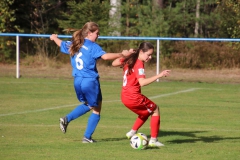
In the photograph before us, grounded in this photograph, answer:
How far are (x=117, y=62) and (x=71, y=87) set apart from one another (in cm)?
1034

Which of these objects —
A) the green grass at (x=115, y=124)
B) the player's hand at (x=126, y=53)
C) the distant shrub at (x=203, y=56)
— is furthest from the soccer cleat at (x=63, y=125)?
the distant shrub at (x=203, y=56)

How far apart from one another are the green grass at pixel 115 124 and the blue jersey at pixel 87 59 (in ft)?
3.38

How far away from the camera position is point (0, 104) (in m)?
14.8

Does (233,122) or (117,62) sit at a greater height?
(117,62)

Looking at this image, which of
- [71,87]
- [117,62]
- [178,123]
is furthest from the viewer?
[71,87]

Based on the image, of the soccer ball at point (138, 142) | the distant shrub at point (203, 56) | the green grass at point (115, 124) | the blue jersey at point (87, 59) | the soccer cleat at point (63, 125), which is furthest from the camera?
the distant shrub at point (203, 56)

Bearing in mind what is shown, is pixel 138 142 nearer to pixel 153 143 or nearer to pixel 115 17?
pixel 153 143

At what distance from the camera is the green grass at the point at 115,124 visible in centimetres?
865

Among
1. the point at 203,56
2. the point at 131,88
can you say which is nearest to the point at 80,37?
the point at 131,88

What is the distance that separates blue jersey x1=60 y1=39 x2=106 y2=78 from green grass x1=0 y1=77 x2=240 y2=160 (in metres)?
1.03

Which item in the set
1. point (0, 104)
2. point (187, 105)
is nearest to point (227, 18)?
point (187, 105)

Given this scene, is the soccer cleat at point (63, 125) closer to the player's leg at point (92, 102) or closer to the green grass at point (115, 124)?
the green grass at point (115, 124)

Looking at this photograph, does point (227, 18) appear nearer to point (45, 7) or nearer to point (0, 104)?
point (45, 7)

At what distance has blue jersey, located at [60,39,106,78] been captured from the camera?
9.30 m
